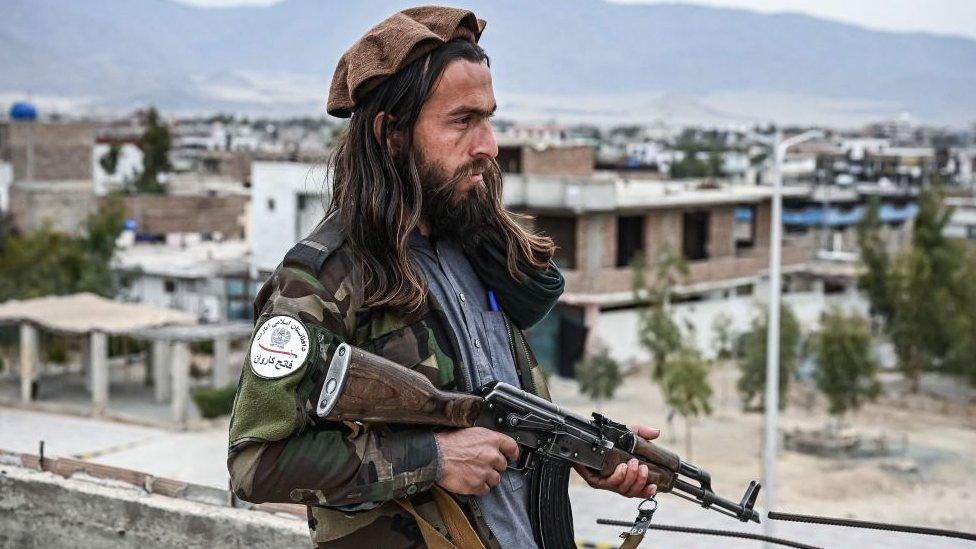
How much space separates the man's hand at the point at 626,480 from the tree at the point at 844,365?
80.8 feet

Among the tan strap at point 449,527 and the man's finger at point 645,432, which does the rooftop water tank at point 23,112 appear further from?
the tan strap at point 449,527

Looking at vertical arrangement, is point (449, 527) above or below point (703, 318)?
above

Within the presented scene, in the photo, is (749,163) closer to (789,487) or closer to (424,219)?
(789,487)

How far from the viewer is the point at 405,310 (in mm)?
2271

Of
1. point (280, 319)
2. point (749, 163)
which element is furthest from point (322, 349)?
point (749, 163)

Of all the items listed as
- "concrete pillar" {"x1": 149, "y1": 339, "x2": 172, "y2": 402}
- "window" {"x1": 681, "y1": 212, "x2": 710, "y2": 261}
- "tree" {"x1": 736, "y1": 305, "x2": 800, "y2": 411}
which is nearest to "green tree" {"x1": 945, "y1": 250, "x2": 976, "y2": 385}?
"tree" {"x1": 736, "y1": 305, "x2": 800, "y2": 411}

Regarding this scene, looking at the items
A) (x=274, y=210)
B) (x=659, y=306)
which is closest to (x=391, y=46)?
(x=659, y=306)

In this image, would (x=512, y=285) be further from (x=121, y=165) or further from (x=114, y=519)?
(x=121, y=165)

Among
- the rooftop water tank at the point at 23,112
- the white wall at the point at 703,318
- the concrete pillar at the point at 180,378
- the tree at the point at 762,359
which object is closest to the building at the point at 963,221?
the white wall at the point at 703,318

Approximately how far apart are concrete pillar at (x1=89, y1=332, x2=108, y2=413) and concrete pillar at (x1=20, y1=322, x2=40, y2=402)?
1.23 meters

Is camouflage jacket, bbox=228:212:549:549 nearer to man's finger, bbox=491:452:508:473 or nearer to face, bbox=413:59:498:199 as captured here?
man's finger, bbox=491:452:508:473

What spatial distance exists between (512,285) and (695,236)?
35116 mm

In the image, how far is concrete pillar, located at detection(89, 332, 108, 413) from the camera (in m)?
22.5

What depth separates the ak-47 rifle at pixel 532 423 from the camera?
2117 mm
